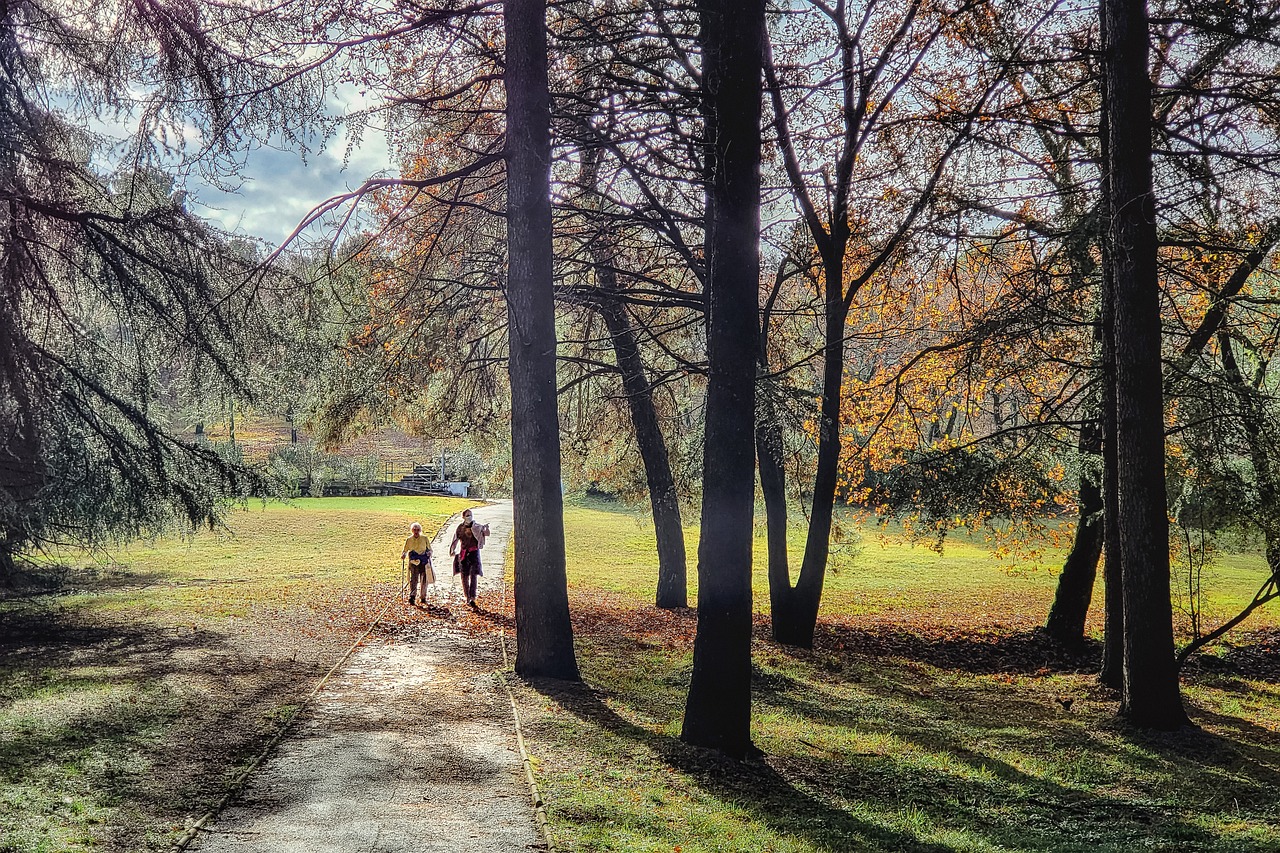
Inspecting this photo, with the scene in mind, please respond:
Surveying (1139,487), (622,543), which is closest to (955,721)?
(1139,487)

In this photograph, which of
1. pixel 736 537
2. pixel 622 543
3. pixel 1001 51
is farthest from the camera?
pixel 622 543

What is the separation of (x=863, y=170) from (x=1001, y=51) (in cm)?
346

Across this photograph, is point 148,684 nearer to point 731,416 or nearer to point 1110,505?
Answer: point 731,416

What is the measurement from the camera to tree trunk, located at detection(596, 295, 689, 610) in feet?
54.2

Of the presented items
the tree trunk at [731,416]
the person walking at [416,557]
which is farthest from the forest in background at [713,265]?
the person walking at [416,557]

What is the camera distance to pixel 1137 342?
9180mm

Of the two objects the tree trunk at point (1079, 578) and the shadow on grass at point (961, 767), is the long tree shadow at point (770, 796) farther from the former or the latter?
the tree trunk at point (1079, 578)

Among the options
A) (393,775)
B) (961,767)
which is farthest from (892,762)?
(393,775)

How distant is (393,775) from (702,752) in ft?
8.58

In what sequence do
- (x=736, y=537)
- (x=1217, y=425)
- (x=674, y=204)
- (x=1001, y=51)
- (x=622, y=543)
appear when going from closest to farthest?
(x=736, y=537), (x=1217, y=425), (x=1001, y=51), (x=674, y=204), (x=622, y=543)

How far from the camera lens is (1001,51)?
1098 cm

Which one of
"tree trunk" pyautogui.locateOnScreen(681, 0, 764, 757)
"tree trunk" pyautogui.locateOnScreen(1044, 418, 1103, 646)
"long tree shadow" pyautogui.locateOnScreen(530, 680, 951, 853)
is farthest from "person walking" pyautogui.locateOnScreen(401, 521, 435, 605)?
"tree trunk" pyautogui.locateOnScreen(1044, 418, 1103, 646)

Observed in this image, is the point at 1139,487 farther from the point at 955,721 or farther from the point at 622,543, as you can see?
the point at 622,543

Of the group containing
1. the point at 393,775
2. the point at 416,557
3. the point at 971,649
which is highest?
the point at 416,557
